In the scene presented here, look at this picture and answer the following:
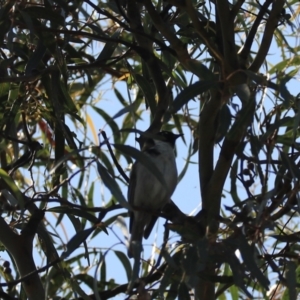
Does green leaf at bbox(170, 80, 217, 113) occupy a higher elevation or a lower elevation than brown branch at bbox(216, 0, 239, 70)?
lower

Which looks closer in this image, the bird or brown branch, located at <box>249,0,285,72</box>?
brown branch, located at <box>249,0,285,72</box>

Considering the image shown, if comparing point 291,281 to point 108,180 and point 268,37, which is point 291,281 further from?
point 268,37

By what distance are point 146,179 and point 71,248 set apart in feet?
4.08

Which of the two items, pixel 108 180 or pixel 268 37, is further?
pixel 268 37

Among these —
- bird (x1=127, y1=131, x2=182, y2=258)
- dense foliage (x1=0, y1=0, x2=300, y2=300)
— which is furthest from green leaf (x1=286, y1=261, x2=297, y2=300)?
bird (x1=127, y1=131, x2=182, y2=258)

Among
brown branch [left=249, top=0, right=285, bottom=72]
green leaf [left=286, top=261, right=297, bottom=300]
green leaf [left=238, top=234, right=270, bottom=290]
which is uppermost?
brown branch [left=249, top=0, right=285, bottom=72]

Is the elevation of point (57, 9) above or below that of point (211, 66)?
above

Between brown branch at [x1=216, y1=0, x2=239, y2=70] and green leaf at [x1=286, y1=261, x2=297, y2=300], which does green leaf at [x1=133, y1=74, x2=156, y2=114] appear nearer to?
brown branch at [x1=216, y1=0, x2=239, y2=70]

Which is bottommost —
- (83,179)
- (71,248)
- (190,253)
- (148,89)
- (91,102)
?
(190,253)

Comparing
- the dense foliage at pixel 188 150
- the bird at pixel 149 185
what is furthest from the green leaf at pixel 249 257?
the bird at pixel 149 185

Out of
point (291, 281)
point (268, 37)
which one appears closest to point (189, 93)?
point (268, 37)

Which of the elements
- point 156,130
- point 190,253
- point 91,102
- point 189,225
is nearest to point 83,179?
point 91,102

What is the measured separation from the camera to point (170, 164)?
11.7ft

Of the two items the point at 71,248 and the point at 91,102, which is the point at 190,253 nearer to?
the point at 71,248
